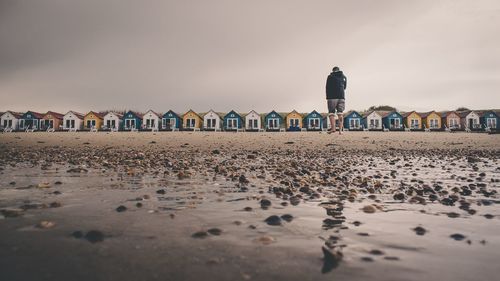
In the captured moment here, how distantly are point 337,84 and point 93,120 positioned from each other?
208 feet

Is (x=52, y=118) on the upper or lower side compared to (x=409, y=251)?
upper

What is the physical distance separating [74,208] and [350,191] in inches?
153

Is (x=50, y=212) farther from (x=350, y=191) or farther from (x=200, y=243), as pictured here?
(x=350, y=191)

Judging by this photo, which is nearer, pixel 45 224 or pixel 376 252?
pixel 376 252

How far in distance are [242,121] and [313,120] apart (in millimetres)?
14551

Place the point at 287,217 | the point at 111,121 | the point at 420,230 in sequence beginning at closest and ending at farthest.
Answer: the point at 420,230
the point at 287,217
the point at 111,121

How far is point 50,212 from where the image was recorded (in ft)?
11.5

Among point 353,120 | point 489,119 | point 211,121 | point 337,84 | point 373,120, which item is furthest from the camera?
point 489,119

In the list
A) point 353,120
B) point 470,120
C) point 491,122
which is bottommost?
point 491,122

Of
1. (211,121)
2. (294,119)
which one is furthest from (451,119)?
(211,121)

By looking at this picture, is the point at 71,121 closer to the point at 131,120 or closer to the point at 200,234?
the point at 131,120

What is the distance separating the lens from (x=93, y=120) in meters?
69.6

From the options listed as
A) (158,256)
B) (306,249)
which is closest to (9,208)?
(158,256)

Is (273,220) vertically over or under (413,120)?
under
